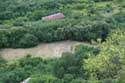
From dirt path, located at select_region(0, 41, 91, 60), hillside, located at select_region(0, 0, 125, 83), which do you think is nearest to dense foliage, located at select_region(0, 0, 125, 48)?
hillside, located at select_region(0, 0, 125, 83)

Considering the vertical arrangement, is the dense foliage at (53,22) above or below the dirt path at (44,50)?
above

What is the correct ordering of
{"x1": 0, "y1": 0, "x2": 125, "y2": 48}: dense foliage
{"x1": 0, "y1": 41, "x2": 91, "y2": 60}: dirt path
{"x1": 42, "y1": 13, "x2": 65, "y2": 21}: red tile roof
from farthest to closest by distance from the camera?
{"x1": 42, "y1": 13, "x2": 65, "y2": 21}: red tile roof < {"x1": 0, "y1": 0, "x2": 125, "y2": 48}: dense foliage < {"x1": 0, "y1": 41, "x2": 91, "y2": 60}: dirt path

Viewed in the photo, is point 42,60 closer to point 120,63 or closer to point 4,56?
point 4,56

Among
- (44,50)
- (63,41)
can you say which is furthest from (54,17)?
(44,50)

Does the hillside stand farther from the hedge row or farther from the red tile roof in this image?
the red tile roof

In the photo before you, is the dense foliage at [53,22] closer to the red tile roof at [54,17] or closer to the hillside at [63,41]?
the hillside at [63,41]

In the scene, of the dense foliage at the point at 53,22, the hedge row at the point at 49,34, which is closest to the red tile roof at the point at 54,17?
the dense foliage at the point at 53,22

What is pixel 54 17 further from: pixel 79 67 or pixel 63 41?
pixel 79 67

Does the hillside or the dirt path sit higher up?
the hillside
